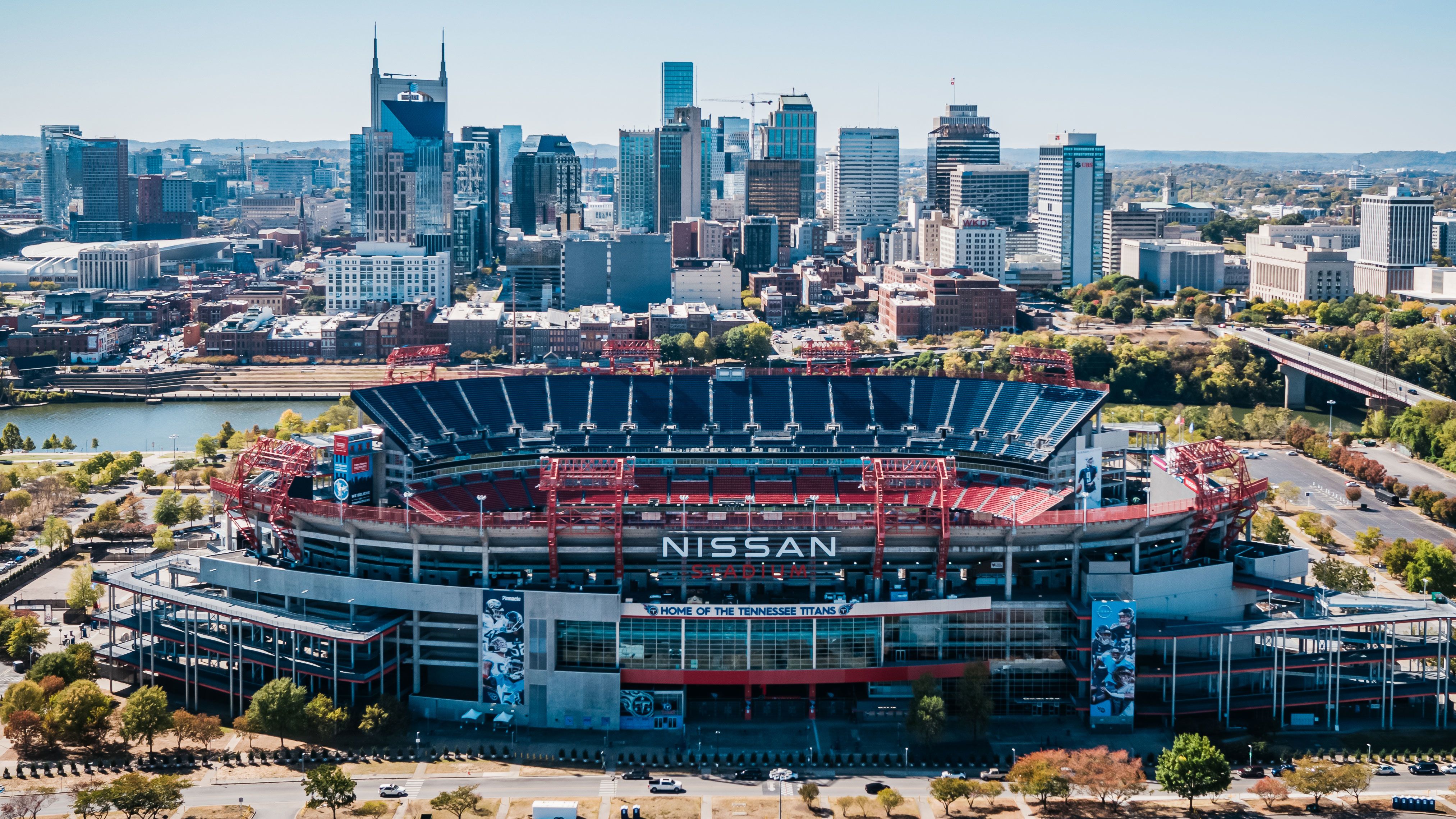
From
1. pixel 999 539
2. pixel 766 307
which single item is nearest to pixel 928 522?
pixel 999 539

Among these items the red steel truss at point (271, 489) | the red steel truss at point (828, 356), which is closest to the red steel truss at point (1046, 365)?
the red steel truss at point (828, 356)

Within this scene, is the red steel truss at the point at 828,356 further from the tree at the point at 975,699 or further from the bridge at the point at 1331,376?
the bridge at the point at 1331,376

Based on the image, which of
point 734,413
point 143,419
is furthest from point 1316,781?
point 143,419

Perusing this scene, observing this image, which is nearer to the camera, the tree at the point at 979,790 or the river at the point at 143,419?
the tree at the point at 979,790

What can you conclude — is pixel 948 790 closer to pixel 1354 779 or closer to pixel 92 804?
pixel 1354 779

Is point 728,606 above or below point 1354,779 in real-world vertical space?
above
